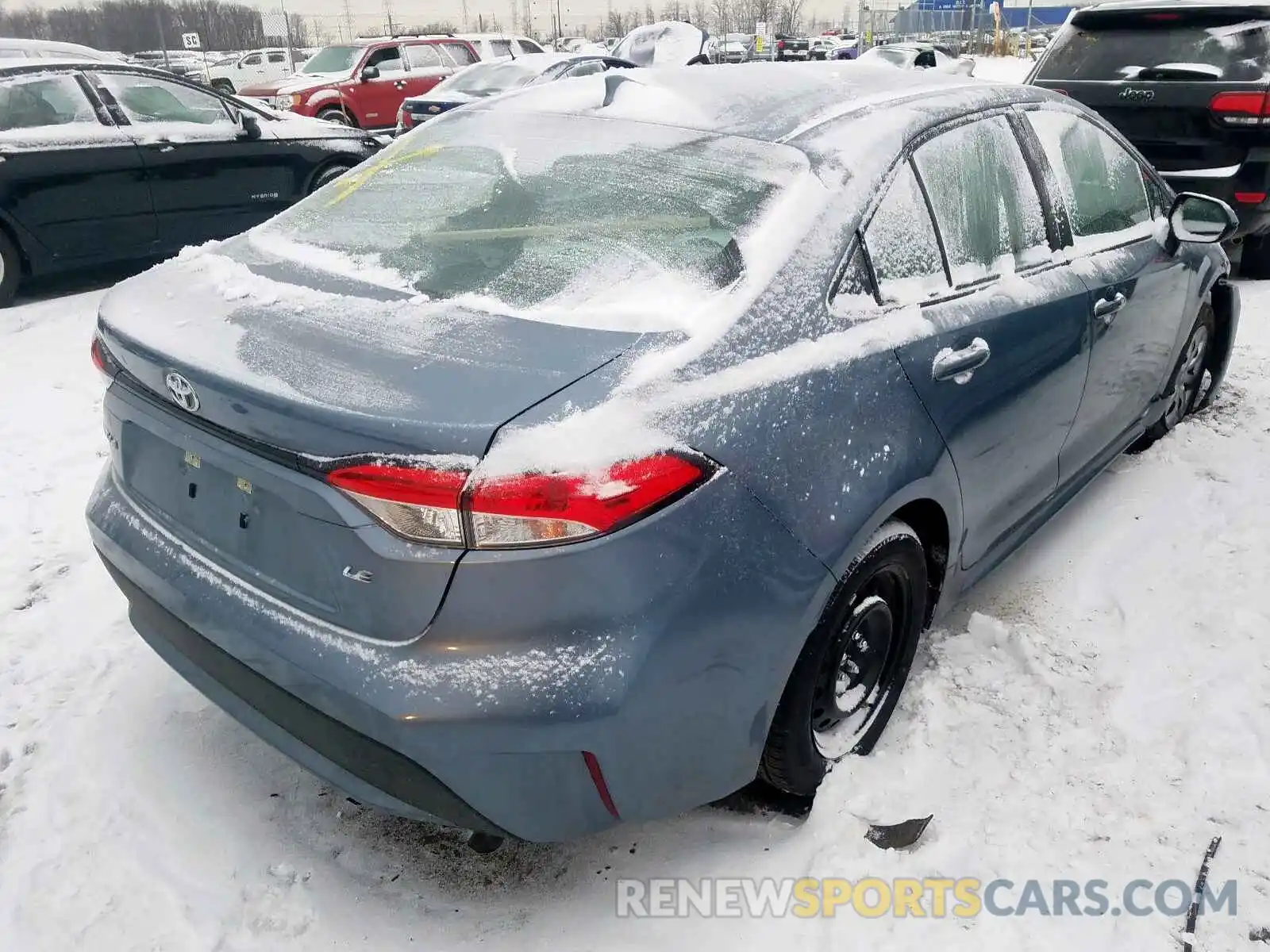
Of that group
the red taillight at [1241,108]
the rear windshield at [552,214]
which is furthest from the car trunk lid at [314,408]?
the red taillight at [1241,108]

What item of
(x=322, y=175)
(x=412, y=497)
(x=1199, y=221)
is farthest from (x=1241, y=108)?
(x=322, y=175)

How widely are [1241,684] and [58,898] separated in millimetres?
3036

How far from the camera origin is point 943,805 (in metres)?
2.33

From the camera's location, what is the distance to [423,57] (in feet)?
54.8

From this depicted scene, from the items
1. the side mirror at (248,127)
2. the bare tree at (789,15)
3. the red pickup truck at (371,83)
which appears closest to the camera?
the side mirror at (248,127)

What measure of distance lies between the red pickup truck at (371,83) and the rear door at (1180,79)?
39.4 ft

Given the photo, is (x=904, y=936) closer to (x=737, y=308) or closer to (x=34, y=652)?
(x=737, y=308)

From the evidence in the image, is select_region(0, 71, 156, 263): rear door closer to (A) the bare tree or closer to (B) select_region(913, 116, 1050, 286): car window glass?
(B) select_region(913, 116, 1050, 286): car window glass

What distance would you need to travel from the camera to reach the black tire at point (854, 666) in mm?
2088

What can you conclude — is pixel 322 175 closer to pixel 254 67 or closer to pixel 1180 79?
pixel 1180 79

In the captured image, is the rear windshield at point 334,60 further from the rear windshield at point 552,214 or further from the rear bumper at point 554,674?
the rear bumper at point 554,674

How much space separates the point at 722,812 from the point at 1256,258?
6647mm

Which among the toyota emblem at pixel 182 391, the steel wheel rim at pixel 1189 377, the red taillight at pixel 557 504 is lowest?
the steel wheel rim at pixel 1189 377

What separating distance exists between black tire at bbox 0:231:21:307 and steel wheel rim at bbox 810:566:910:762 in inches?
247
